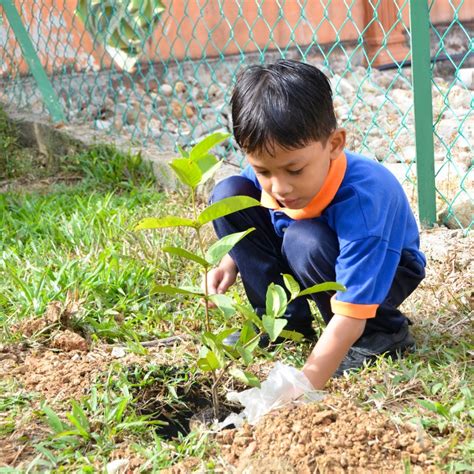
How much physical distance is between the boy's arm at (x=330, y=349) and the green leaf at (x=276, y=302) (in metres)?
0.18

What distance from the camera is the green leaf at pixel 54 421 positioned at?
185 cm

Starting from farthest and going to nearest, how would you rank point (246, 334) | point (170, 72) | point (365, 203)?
point (170, 72), point (365, 203), point (246, 334)

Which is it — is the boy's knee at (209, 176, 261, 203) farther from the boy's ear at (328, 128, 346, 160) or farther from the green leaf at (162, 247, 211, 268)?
the green leaf at (162, 247, 211, 268)

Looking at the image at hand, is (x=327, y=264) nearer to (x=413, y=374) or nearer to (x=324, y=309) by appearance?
(x=324, y=309)

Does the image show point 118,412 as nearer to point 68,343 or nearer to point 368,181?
point 68,343

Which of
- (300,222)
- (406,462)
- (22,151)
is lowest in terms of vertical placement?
(22,151)

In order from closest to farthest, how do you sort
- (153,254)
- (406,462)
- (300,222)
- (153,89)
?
(406,462)
(300,222)
(153,254)
(153,89)

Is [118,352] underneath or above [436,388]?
underneath

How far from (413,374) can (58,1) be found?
4741mm

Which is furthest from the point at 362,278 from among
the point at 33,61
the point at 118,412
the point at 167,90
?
the point at 167,90

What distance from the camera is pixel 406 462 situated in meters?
1.57

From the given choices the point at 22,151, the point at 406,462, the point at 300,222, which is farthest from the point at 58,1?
the point at 406,462

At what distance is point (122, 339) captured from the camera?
2.47 m

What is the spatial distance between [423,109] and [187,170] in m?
1.67
